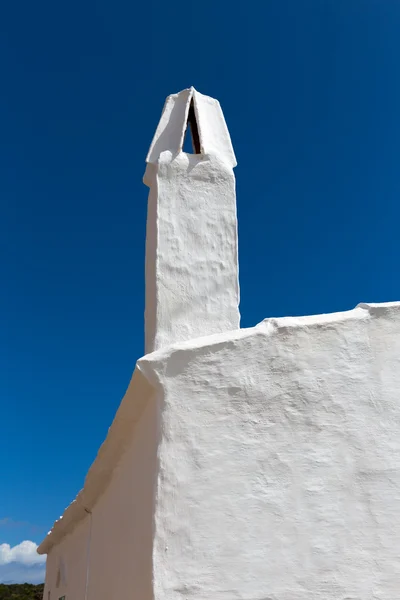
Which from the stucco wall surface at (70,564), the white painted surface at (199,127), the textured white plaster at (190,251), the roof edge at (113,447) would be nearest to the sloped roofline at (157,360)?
the roof edge at (113,447)

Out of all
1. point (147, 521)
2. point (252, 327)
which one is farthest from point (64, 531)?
point (252, 327)

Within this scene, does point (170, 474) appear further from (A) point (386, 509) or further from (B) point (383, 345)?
(B) point (383, 345)

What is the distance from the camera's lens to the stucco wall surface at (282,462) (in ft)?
11.7

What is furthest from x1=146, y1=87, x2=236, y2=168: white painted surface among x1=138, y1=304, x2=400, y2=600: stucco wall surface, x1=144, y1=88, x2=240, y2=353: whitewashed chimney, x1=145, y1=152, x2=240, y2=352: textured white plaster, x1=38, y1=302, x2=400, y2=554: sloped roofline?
x1=138, y1=304, x2=400, y2=600: stucco wall surface

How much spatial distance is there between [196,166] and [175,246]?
88 cm

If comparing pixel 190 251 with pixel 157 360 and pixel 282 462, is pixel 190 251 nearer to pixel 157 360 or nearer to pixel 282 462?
pixel 157 360

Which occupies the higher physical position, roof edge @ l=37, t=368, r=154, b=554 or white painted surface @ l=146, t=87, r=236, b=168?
white painted surface @ l=146, t=87, r=236, b=168

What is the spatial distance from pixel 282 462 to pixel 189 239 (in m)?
2.17

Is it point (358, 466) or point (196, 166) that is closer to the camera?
point (358, 466)

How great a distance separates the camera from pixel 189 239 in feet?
17.2

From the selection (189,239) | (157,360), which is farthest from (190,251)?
(157,360)

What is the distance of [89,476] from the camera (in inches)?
218

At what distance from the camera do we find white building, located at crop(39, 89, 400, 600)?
141 inches

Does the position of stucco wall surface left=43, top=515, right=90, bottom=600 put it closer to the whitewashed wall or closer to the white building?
the whitewashed wall
